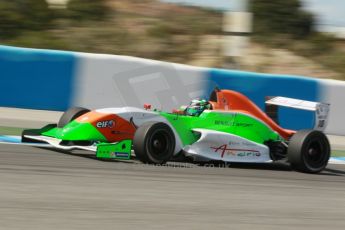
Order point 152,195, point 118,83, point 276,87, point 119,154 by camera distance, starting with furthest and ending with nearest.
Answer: point 276,87
point 118,83
point 119,154
point 152,195

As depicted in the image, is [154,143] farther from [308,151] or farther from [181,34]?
[181,34]

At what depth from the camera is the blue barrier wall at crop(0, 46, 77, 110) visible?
12062 mm

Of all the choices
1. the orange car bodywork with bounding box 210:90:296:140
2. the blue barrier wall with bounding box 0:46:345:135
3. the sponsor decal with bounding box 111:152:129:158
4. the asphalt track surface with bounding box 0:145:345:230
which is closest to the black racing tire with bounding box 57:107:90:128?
the asphalt track surface with bounding box 0:145:345:230

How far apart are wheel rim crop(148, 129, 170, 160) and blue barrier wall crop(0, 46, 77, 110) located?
13.4 ft

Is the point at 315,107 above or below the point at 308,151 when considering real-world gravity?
above

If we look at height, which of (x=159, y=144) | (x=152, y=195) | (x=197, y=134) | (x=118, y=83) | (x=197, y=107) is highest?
(x=118, y=83)

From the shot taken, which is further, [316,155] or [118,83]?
[118,83]

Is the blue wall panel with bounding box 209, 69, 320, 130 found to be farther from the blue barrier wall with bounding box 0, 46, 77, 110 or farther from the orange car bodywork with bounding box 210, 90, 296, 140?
the orange car bodywork with bounding box 210, 90, 296, 140

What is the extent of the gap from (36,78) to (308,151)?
15.7 ft

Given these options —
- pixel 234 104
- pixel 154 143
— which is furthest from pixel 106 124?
pixel 234 104

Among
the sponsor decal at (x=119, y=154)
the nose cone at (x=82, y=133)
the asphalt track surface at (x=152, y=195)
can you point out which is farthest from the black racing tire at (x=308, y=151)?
the nose cone at (x=82, y=133)

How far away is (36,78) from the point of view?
12.2 m

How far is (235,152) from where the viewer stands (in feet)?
29.4

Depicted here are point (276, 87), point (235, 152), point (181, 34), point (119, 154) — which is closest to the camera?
point (119, 154)
